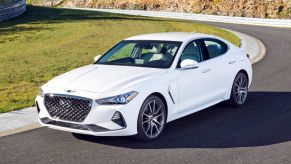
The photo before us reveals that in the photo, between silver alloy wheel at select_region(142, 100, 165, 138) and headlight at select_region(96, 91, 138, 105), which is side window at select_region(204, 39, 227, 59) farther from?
headlight at select_region(96, 91, 138, 105)

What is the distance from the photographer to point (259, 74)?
15.1 metres

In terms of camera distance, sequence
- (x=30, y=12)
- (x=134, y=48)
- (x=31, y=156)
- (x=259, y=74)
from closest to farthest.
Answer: (x=31, y=156), (x=134, y=48), (x=259, y=74), (x=30, y=12)

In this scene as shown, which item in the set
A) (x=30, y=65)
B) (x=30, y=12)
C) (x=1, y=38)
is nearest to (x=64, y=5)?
(x=30, y=12)

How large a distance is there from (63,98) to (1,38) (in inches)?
853

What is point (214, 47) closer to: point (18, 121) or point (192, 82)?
point (192, 82)

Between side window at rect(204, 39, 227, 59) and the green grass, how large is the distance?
155 inches

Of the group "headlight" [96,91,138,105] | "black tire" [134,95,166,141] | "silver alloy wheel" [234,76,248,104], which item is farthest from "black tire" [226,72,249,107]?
"headlight" [96,91,138,105]

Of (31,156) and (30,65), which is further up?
(31,156)

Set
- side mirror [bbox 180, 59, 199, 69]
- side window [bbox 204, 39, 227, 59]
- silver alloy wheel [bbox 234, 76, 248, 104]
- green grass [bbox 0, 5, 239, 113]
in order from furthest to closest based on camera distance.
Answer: green grass [bbox 0, 5, 239, 113]
silver alloy wheel [bbox 234, 76, 248, 104]
side window [bbox 204, 39, 227, 59]
side mirror [bbox 180, 59, 199, 69]

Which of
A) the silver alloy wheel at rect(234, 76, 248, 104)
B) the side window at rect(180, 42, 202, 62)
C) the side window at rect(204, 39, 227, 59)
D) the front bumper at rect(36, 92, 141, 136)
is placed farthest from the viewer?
the silver alloy wheel at rect(234, 76, 248, 104)

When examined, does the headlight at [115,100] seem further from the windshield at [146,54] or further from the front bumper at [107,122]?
the windshield at [146,54]

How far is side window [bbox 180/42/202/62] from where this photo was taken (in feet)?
30.2

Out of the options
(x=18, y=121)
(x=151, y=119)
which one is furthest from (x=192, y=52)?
(x=18, y=121)

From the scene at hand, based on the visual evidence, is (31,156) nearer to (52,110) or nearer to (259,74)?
(52,110)
